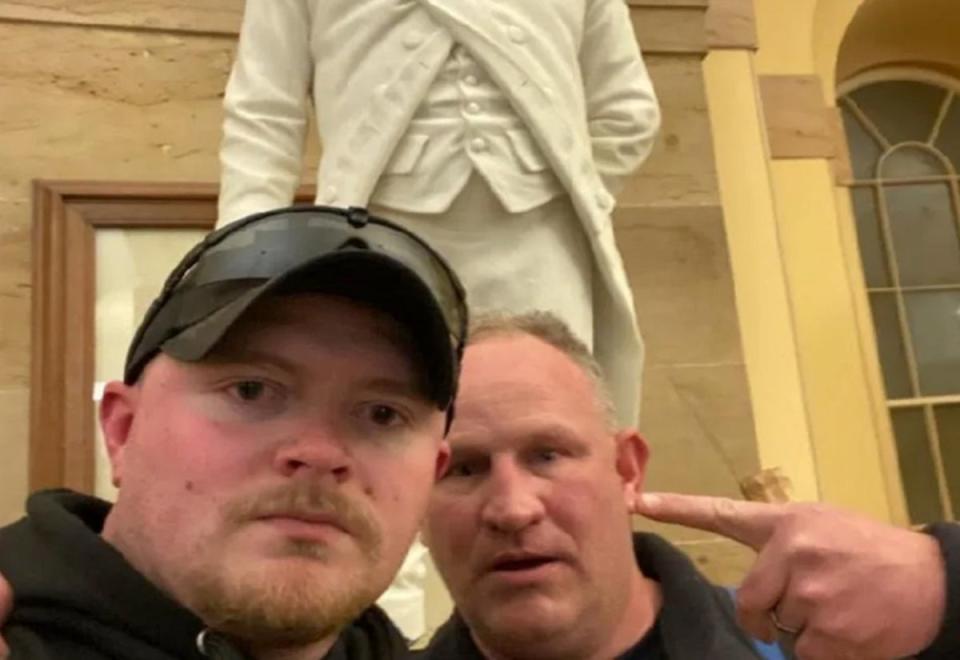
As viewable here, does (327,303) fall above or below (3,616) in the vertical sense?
above

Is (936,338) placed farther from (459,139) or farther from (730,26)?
(459,139)

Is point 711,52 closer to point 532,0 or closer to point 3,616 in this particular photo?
point 532,0

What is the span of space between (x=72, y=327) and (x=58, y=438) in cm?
19

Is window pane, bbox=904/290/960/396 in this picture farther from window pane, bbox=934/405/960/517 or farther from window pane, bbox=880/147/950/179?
window pane, bbox=880/147/950/179

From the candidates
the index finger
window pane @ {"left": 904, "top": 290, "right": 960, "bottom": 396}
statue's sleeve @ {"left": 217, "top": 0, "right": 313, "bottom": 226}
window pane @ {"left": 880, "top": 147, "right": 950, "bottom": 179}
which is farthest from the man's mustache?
window pane @ {"left": 880, "top": 147, "right": 950, "bottom": 179}

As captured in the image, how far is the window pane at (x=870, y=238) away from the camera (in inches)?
136

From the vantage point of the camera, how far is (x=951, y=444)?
3.31 metres

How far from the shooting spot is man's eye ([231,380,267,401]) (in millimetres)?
591

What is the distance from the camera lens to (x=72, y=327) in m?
2.03

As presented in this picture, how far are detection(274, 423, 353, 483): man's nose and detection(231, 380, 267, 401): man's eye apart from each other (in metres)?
0.03

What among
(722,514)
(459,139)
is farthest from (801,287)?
(722,514)

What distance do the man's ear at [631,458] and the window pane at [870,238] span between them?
2649 millimetres

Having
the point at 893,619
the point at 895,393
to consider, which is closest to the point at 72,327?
the point at 893,619

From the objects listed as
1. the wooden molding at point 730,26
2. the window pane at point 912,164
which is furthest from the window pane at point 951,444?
the wooden molding at point 730,26
